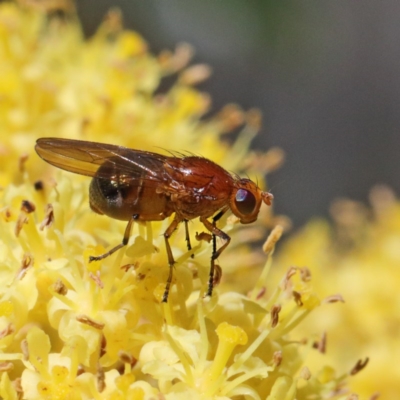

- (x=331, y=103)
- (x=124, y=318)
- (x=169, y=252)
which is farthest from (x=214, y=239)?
(x=331, y=103)

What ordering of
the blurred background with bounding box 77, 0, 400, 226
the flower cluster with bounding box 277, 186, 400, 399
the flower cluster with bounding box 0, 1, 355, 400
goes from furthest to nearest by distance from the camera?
the blurred background with bounding box 77, 0, 400, 226 → the flower cluster with bounding box 277, 186, 400, 399 → the flower cluster with bounding box 0, 1, 355, 400

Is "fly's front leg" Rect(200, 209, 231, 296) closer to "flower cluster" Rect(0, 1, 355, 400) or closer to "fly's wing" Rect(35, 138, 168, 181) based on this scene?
"flower cluster" Rect(0, 1, 355, 400)

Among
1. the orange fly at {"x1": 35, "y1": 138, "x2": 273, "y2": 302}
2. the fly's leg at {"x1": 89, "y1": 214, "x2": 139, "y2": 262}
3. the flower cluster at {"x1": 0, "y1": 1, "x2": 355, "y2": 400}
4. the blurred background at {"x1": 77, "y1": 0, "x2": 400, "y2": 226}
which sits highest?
the blurred background at {"x1": 77, "y1": 0, "x2": 400, "y2": 226}

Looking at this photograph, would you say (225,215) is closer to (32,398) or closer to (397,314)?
(32,398)

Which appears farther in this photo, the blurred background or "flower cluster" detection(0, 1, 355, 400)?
the blurred background

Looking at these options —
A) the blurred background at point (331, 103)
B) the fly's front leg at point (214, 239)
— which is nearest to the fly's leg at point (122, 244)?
the fly's front leg at point (214, 239)

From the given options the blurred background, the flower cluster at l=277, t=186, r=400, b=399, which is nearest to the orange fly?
the flower cluster at l=277, t=186, r=400, b=399

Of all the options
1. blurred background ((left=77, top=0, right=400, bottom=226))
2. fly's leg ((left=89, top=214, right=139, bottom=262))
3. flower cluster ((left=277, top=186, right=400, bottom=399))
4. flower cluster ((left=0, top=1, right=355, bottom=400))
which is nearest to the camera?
flower cluster ((left=0, top=1, right=355, bottom=400))

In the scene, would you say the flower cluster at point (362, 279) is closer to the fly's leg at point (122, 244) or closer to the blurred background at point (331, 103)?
the blurred background at point (331, 103)

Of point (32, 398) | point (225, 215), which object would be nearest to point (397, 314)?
point (225, 215)
